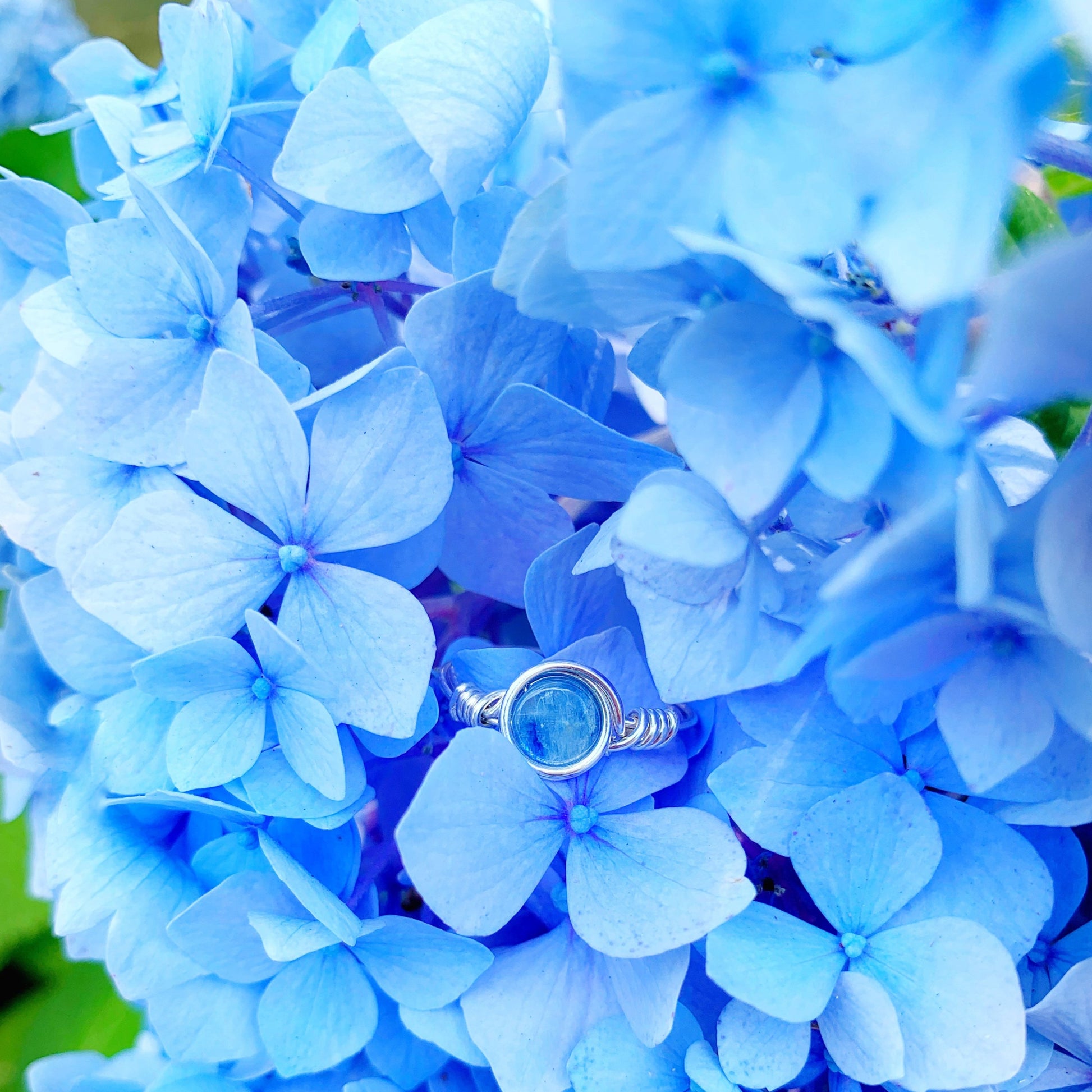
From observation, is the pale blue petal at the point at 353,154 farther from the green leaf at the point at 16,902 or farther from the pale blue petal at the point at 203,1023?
the green leaf at the point at 16,902

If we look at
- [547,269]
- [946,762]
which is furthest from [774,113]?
[946,762]

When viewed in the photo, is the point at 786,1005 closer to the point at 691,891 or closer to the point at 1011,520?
the point at 691,891

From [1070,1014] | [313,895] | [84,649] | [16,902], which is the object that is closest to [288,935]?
[313,895]

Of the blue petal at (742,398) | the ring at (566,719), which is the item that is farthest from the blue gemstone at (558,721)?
the blue petal at (742,398)

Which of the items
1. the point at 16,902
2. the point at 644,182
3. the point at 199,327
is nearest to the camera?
the point at 644,182

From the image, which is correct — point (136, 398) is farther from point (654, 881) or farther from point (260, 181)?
point (654, 881)

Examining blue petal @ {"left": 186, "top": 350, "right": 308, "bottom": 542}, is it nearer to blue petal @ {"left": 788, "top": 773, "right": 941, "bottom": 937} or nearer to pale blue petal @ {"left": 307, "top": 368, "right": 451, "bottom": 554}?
pale blue petal @ {"left": 307, "top": 368, "right": 451, "bottom": 554}
